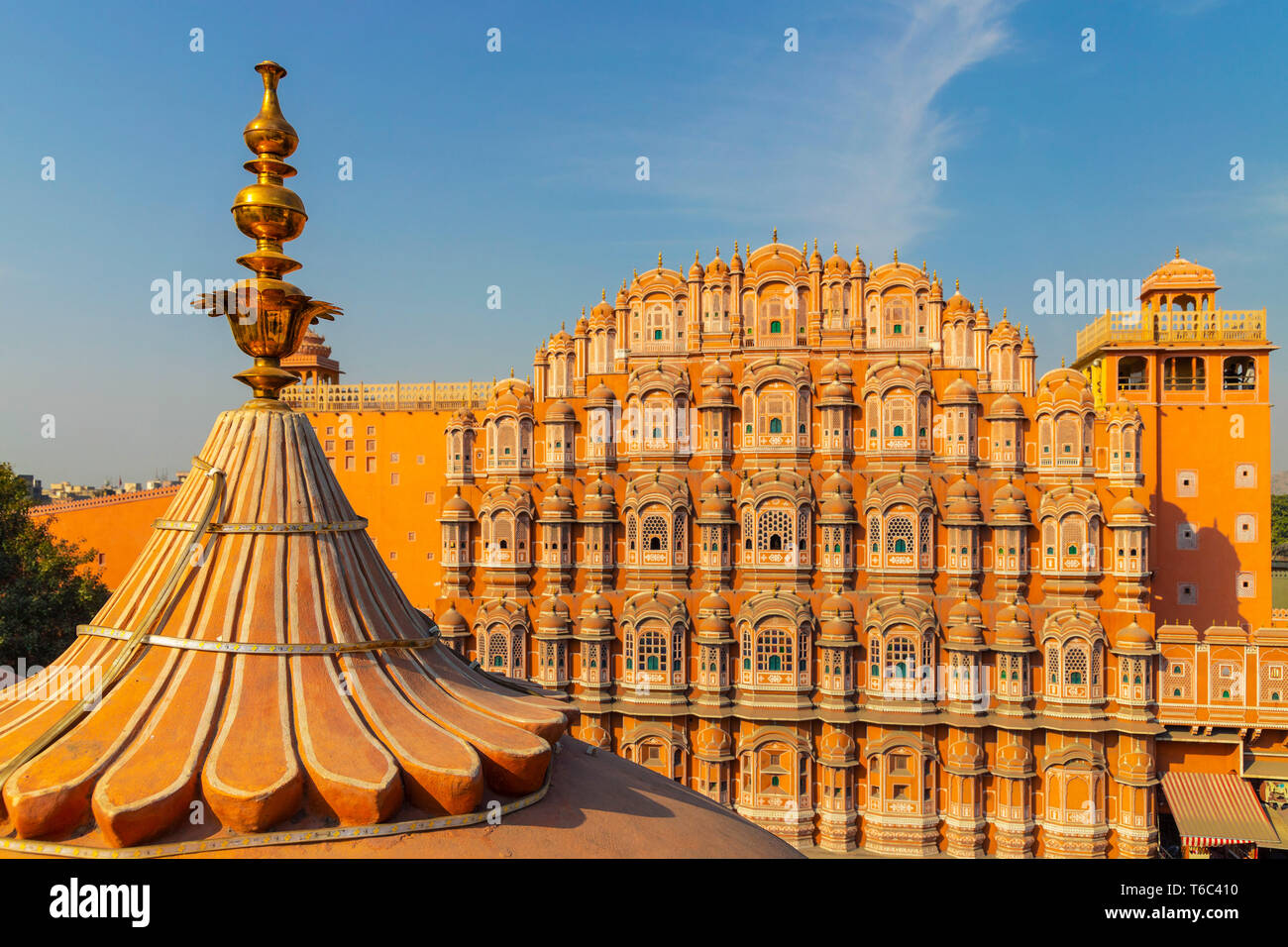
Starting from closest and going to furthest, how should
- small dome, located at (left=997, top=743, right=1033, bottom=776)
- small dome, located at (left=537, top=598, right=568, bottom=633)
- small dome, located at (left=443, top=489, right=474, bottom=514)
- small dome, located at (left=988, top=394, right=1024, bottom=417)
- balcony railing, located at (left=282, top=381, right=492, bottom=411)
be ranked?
1. small dome, located at (left=997, top=743, right=1033, bottom=776)
2. small dome, located at (left=988, top=394, right=1024, bottom=417)
3. small dome, located at (left=537, top=598, right=568, bottom=633)
4. small dome, located at (left=443, top=489, right=474, bottom=514)
5. balcony railing, located at (left=282, top=381, right=492, bottom=411)

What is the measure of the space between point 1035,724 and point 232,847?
2557 cm

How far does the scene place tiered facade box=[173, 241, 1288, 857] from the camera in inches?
991

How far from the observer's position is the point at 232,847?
4480mm

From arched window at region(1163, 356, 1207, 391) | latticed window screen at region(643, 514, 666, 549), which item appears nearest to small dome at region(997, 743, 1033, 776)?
latticed window screen at region(643, 514, 666, 549)

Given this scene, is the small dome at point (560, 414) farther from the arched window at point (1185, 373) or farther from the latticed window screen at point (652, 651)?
the arched window at point (1185, 373)

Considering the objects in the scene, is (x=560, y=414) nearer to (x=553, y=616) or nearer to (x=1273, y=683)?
(x=553, y=616)

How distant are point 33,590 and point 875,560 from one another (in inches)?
970

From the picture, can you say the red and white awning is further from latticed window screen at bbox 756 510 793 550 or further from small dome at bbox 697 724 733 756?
latticed window screen at bbox 756 510 793 550

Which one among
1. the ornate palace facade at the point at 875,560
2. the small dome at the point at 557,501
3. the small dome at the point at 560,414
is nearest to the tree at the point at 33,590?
the ornate palace facade at the point at 875,560

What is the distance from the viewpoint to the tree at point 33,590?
21.0 meters

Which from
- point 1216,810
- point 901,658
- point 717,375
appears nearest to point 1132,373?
point 901,658

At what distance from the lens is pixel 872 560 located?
26.5m

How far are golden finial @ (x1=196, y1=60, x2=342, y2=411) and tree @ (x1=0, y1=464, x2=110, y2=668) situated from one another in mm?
19530

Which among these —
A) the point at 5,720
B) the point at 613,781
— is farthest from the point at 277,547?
the point at 613,781
